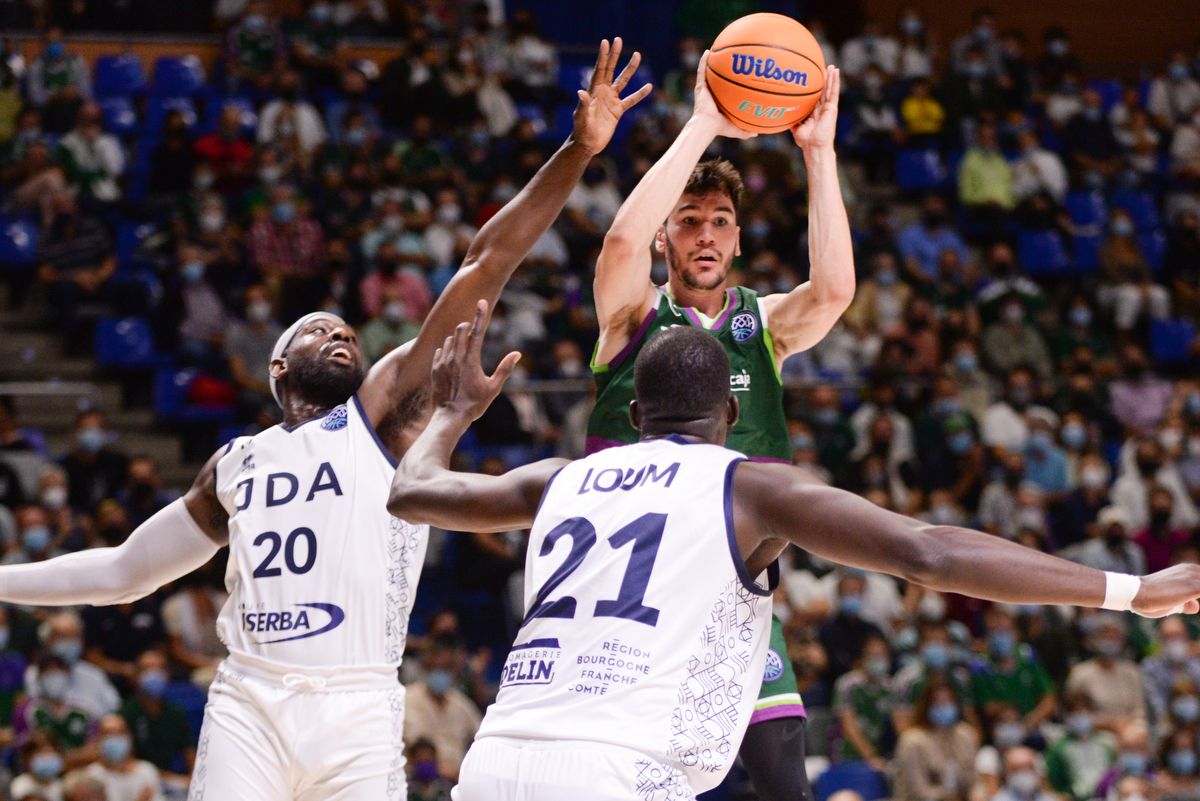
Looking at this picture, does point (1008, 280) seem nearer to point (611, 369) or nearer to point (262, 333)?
point (262, 333)

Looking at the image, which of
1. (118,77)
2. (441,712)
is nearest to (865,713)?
(441,712)

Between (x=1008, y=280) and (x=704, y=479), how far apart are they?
1479 centimetres

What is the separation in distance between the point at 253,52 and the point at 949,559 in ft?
49.6

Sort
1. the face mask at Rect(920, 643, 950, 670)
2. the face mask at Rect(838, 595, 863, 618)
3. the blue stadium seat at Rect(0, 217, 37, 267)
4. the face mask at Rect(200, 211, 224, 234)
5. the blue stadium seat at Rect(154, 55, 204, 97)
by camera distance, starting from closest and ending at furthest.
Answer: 1. the face mask at Rect(920, 643, 950, 670)
2. the face mask at Rect(838, 595, 863, 618)
3. the blue stadium seat at Rect(0, 217, 37, 267)
4. the face mask at Rect(200, 211, 224, 234)
5. the blue stadium seat at Rect(154, 55, 204, 97)

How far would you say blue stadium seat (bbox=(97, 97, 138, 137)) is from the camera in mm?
17094

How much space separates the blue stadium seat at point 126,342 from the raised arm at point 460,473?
35.2 feet

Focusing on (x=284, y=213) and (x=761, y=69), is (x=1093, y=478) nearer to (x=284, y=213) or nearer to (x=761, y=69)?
(x=284, y=213)

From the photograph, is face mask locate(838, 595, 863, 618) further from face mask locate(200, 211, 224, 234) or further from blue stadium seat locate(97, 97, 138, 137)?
blue stadium seat locate(97, 97, 138, 137)

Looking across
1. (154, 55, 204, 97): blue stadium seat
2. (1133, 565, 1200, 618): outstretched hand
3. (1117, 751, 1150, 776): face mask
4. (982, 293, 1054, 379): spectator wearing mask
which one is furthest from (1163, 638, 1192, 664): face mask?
(154, 55, 204, 97): blue stadium seat

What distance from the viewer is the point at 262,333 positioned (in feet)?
48.7

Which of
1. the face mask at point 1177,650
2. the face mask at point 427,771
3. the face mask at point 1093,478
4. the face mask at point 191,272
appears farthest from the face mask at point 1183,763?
the face mask at point 191,272

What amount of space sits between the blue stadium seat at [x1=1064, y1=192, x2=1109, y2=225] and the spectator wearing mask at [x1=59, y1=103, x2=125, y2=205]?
37.0ft

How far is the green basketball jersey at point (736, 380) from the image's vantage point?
19.6 ft

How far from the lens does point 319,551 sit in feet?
18.6
